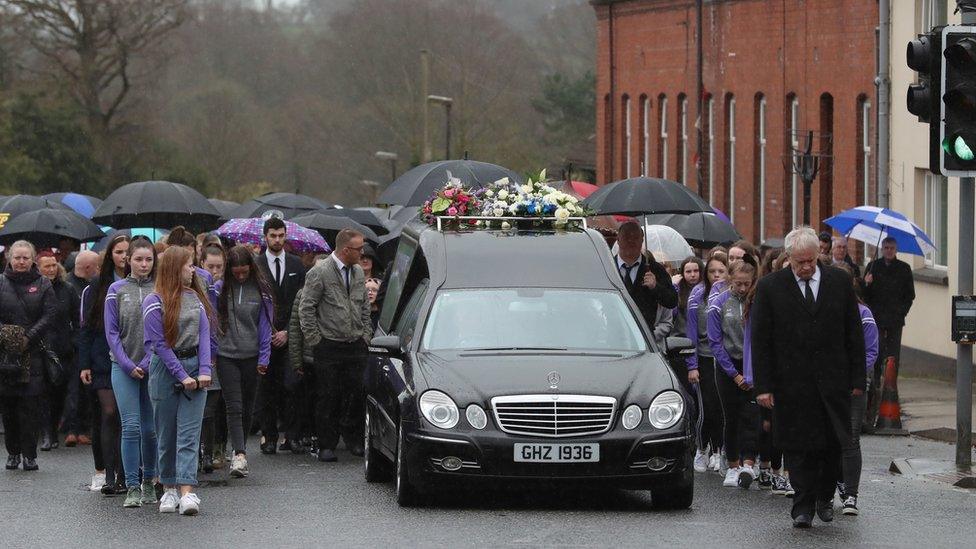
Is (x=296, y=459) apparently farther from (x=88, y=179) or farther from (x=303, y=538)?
(x=88, y=179)

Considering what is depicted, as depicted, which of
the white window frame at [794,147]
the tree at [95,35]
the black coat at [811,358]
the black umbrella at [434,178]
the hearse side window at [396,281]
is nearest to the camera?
the black coat at [811,358]

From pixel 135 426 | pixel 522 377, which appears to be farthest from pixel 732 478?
pixel 135 426

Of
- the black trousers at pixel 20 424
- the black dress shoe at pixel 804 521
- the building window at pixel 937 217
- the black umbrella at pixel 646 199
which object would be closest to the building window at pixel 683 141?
the building window at pixel 937 217

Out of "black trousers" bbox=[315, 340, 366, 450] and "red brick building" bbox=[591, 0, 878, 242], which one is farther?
"red brick building" bbox=[591, 0, 878, 242]

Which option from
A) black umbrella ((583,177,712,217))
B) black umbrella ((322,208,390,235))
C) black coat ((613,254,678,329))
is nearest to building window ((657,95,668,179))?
black umbrella ((322,208,390,235))

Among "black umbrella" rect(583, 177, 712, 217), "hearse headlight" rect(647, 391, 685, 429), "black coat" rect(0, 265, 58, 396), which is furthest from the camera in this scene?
"black umbrella" rect(583, 177, 712, 217)

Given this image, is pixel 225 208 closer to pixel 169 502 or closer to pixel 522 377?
pixel 169 502

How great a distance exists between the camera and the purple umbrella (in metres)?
18.1

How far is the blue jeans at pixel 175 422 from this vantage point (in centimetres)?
1188

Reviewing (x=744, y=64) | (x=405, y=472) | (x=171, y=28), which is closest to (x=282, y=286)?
(x=405, y=472)

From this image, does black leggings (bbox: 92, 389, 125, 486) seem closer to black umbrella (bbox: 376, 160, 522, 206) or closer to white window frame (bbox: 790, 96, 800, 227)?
black umbrella (bbox: 376, 160, 522, 206)

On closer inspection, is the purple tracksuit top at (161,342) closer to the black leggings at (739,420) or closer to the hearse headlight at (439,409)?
the hearse headlight at (439,409)

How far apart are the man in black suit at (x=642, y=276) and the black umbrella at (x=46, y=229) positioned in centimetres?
835

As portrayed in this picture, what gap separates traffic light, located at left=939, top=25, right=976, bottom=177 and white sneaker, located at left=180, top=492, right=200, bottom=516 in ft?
19.2
